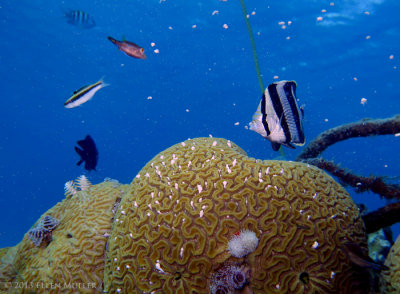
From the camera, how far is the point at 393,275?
2.71 meters

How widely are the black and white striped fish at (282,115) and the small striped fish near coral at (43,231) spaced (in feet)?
12.7

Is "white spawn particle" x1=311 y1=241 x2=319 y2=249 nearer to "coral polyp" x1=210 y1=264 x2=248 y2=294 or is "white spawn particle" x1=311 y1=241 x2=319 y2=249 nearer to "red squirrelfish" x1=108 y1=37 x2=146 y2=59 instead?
"coral polyp" x1=210 y1=264 x2=248 y2=294

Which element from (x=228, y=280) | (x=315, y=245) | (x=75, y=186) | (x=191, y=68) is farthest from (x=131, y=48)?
(x=191, y=68)

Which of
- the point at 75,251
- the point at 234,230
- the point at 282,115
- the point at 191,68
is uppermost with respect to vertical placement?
the point at 191,68

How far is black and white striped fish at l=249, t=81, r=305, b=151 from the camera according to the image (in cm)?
229

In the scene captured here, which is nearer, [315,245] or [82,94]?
[315,245]

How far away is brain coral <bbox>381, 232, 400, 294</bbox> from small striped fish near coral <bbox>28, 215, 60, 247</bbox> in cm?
468

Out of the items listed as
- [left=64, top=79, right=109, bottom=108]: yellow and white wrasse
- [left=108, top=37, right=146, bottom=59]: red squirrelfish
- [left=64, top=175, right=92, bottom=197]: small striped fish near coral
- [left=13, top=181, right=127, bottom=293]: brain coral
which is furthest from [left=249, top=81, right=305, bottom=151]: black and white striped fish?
[left=64, top=175, right=92, bottom=197]: small striped fish near coral

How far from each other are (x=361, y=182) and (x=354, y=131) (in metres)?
1.26

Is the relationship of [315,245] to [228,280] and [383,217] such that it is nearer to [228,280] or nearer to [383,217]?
[228,280]

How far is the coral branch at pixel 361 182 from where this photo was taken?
12.6 feet

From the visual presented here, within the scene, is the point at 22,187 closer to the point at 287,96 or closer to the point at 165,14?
the point at 165,14

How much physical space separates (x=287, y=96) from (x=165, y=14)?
1068 inches

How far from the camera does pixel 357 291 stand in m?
2.57
